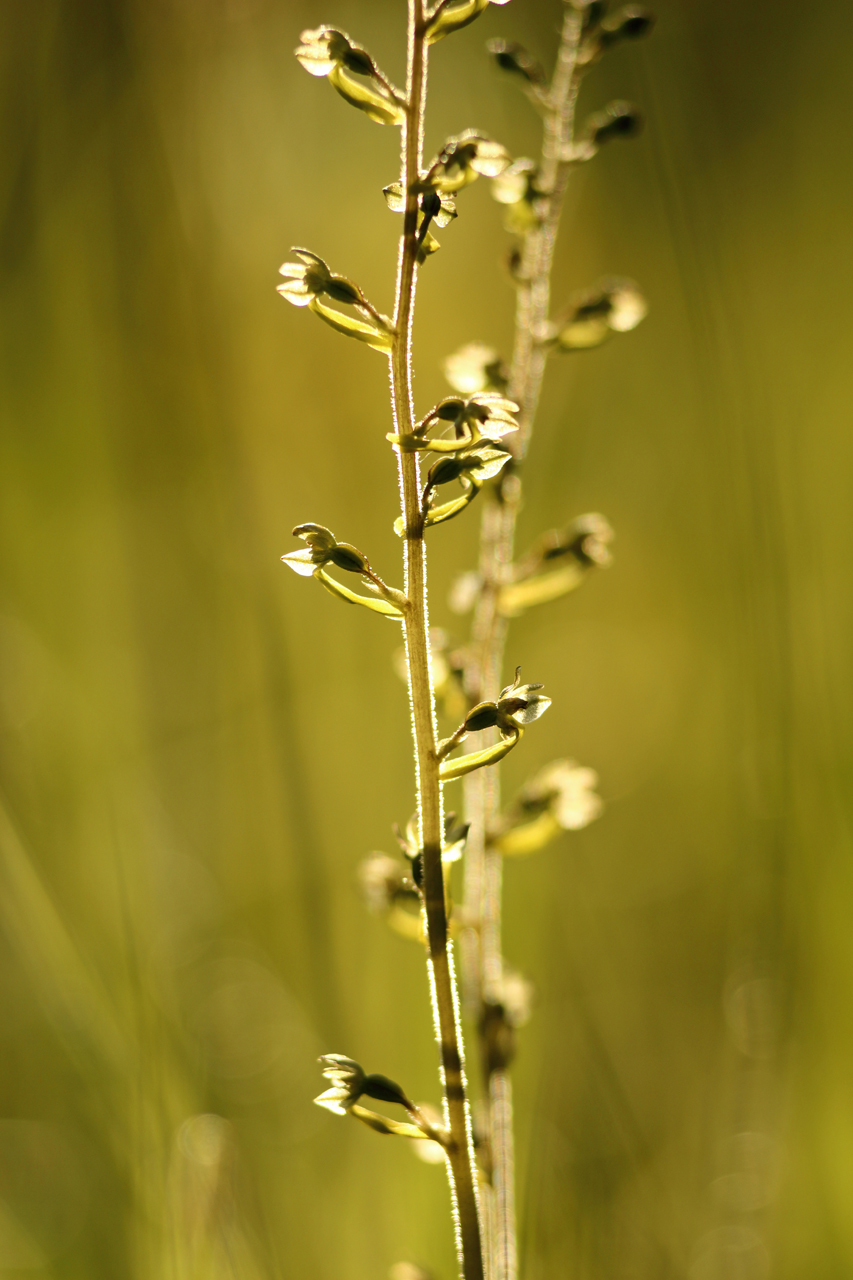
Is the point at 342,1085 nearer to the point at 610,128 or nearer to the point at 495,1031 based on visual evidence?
the point at 495,1031

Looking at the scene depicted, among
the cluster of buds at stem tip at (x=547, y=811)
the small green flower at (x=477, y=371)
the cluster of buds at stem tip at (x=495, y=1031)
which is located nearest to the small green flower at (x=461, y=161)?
the small green flower at (x=477, y=371)

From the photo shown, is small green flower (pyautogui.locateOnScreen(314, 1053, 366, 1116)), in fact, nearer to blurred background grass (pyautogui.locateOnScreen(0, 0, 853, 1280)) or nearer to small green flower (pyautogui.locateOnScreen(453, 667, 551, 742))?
small green flower (pyautogui.locateOnScreen(453, 667, 551, 742))

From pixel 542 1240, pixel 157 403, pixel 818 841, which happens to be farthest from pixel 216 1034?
pixel 157 403

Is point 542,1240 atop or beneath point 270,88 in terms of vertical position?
beneath

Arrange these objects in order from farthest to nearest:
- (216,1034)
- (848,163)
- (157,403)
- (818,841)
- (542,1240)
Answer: (157,403) → (848,163) → (216,1034) → (818,841) → (542,1240)

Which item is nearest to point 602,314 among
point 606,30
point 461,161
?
point 606,30

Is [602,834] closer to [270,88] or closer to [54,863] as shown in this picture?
[54,863]

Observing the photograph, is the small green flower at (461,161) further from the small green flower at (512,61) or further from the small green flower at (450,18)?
the small green flower at (512,61)
